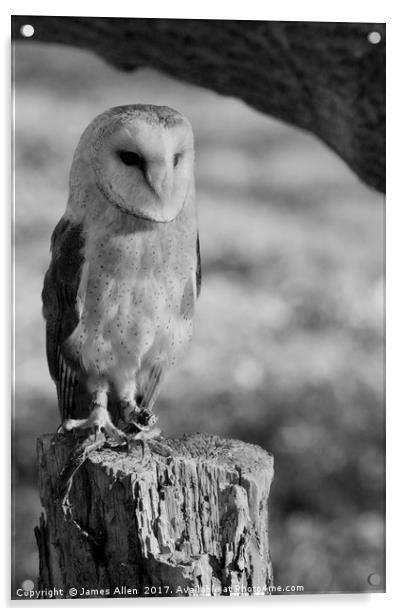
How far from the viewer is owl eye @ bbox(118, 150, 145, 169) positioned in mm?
Answer: 1670

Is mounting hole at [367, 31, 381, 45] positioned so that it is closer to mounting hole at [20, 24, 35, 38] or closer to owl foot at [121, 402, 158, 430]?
mounting hole at [20, 24, 35, 38]

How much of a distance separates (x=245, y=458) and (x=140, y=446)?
21 cm

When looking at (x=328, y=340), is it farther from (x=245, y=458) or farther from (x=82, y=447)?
(x=82, y=447)

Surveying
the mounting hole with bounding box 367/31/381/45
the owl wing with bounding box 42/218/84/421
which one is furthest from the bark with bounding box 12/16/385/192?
the owl wing with bounding box 42/218/84/421

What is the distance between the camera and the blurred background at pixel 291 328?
186 cm

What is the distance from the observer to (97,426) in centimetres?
170

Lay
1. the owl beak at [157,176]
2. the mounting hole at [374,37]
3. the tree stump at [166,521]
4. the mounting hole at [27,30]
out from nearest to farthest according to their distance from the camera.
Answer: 1. the tree stump at [166,521]
2. the owl beak at [157,176]
3. the mounting hole at [27,30]
4. the mounting hole at [374,37]

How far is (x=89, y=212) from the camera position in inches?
68.0

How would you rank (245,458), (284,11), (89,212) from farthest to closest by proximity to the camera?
(284,11) < (89,212) < (245,458)

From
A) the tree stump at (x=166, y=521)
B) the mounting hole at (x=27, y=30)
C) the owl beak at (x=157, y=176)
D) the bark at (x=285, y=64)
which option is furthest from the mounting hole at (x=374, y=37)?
the tree stump at (x=166, y=521)

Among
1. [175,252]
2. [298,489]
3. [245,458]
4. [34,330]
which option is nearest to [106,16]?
[175,252]

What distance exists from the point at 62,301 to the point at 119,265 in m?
0.15

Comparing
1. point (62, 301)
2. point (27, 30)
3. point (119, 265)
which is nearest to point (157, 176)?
point (119, 265)
